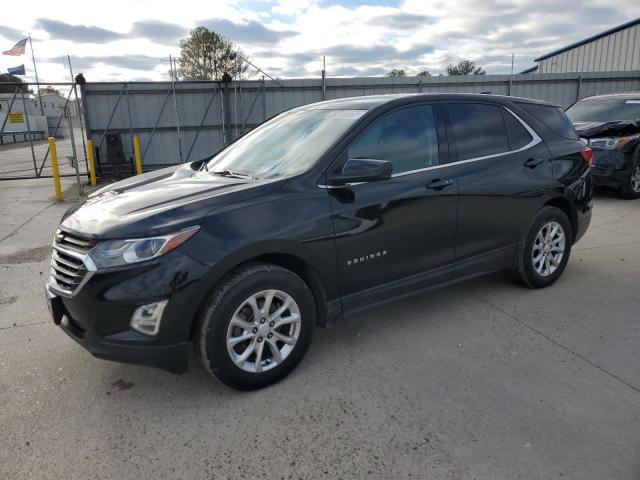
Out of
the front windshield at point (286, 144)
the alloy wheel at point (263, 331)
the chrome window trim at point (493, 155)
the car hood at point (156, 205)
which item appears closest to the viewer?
the car hood at point (156, 205)

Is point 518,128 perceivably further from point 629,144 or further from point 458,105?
point 629,144

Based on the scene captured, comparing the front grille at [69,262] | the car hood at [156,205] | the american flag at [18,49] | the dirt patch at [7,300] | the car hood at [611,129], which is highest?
the american flag at [18,49]

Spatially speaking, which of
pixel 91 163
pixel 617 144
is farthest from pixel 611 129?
pixel 91 163

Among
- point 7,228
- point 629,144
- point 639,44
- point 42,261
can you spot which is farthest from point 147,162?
point 639,44

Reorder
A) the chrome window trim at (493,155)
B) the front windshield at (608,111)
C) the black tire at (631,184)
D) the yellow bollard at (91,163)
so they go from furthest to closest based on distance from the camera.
→ 1. the yellow bollard at (91,163)
2. the front windshield at (608,111)
3. the black tire at (631,184)
4. the chrome window trim at (493,155)

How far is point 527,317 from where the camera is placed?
400 cm

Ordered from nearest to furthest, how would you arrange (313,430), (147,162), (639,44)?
1. (313,430)
2. (147,162)
3. (639,44)

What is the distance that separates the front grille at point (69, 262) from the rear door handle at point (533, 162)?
344 centimetres

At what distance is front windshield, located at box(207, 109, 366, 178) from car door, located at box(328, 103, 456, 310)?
201 mm

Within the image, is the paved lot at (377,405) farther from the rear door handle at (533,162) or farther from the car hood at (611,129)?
the car hood at (611,129)

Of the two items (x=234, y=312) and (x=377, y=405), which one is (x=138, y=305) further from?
(x=377, y=405)

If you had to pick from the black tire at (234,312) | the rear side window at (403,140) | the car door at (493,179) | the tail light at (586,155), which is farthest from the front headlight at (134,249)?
the tail light at (586,155)

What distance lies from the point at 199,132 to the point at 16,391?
38.9 ft

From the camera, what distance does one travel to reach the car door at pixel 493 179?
12.6ft
